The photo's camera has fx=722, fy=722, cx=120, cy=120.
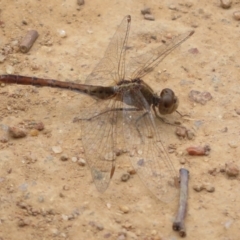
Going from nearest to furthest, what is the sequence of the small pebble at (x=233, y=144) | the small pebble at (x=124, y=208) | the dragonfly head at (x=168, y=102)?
the small pebble at (x=124, y=208), the small pebble at (x=233, y=144), the dragonfly head at (x=168, y=102)

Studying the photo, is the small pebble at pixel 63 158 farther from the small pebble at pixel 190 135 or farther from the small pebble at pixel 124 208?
the small pebble at pixel 190 135

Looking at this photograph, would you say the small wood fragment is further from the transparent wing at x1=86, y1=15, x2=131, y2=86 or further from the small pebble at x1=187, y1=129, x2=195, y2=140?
the transparent wing at x1=86, y1=15, x2=131, y2=86

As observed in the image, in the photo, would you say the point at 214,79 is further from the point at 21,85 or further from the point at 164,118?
the point at 21,85

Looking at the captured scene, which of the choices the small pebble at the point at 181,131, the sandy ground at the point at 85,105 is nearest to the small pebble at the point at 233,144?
the sandy ground at the point at 85,105

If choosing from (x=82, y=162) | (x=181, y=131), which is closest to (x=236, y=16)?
(x=181, y=131)

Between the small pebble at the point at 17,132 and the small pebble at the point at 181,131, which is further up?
the small pebble at the point at 181,131

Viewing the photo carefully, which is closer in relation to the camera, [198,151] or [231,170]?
[231,170]

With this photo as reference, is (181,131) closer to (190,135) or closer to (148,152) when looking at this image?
(190,135)
